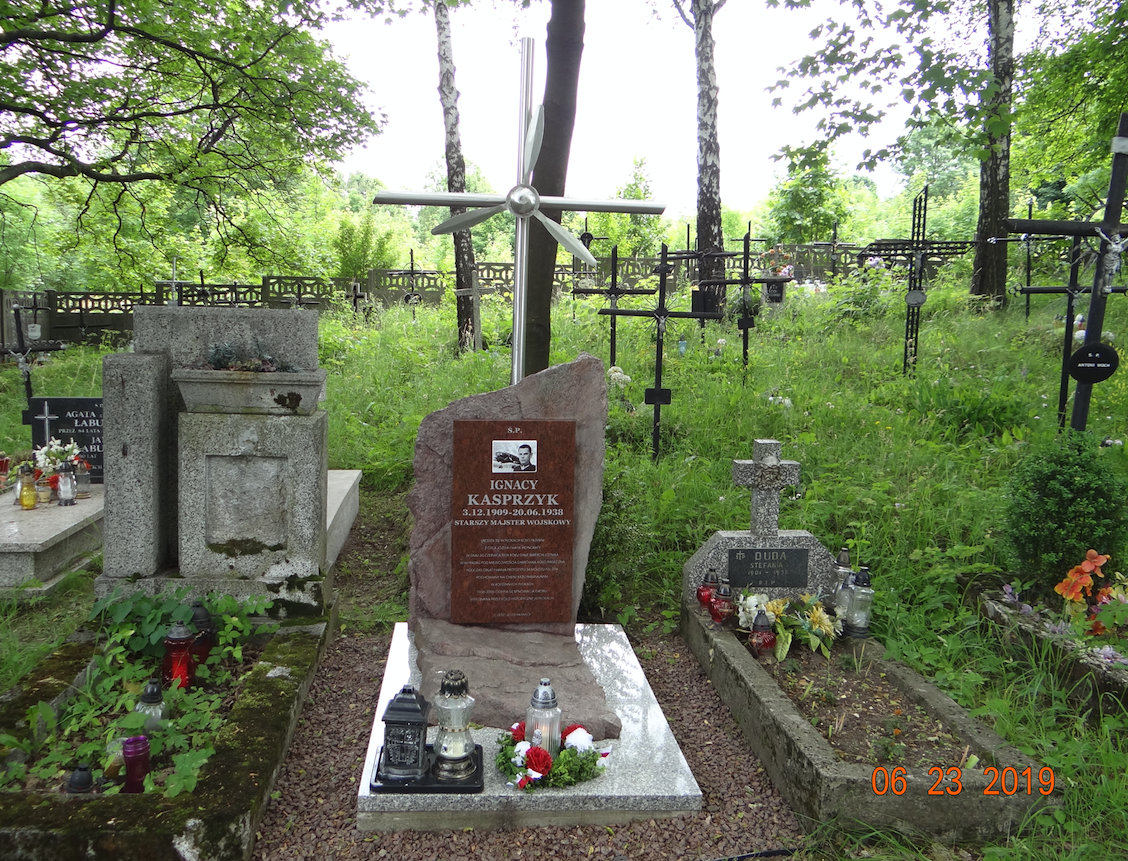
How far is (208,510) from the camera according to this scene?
14.0ft

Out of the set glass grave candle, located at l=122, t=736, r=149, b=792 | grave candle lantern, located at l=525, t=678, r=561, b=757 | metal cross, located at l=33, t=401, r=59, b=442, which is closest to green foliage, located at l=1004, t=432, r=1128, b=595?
grave candle lantern, located at l=525, t=678, r=561, b=757

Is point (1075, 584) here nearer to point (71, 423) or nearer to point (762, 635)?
point (762, 635)

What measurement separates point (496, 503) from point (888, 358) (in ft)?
21.4

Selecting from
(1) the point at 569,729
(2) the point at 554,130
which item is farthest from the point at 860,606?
(2) the point at 554,130

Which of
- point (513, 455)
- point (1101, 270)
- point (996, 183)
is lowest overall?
point (513, 455)

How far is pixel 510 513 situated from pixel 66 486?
3776 millimetres

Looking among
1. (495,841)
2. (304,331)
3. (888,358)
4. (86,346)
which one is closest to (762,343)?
(888,358)

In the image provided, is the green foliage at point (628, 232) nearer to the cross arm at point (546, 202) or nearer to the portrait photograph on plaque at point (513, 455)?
the cross arm at point (546, 202)

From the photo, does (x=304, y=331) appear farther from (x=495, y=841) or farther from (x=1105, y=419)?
(x=1105, y=419)

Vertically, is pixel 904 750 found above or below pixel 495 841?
above

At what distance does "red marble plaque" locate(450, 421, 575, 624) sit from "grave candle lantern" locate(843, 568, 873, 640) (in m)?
1.60

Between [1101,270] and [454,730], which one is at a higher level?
[1101,270]

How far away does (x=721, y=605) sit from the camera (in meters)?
4.32

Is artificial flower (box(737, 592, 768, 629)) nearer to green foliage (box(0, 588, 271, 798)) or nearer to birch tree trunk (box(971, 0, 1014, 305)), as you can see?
green foliage (box(0, 588, 271, 798))
